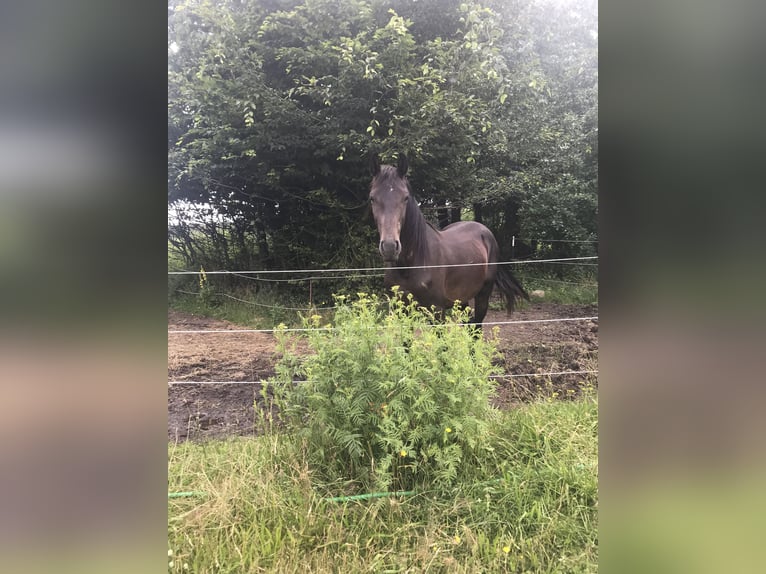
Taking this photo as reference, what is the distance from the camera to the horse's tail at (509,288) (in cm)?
296

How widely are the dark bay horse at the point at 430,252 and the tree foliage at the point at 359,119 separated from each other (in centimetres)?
9

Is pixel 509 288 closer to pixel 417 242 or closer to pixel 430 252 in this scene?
pixel 430 252

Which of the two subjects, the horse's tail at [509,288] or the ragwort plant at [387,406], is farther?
the horse's tail at [509,288]

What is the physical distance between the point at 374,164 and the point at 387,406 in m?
1.50

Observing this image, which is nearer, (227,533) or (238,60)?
(227,533)

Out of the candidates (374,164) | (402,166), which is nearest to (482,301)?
(402,166)

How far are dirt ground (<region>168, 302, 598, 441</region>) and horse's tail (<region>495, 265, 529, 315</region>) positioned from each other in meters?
0.09

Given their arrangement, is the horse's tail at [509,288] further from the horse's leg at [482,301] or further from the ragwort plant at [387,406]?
the ragwort plant at [387,406]

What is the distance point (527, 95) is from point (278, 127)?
162 cm

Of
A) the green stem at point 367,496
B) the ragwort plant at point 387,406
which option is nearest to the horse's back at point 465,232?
the ragwort plant at point 387,406
